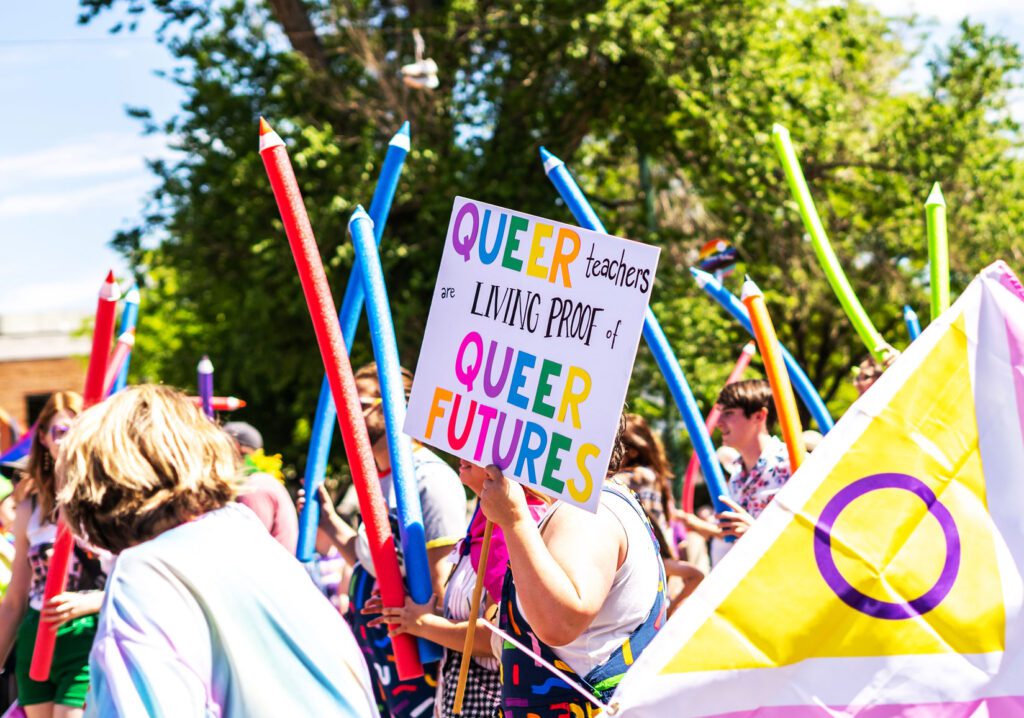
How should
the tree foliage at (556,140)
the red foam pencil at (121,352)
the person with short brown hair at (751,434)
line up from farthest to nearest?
the tree foliage at (556,140) → the person with short brown hair at (751,434) → the red foam pencil at (121,352)

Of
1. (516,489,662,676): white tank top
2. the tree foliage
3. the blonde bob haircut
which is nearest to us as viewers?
the blonde bob haircut

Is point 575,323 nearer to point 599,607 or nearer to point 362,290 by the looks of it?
point 599,607

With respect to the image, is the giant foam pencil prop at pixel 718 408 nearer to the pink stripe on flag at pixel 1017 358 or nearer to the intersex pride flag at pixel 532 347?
the intersex pride flag at pixel 532 347

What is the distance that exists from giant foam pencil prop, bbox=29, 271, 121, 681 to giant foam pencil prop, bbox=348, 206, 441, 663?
67cm

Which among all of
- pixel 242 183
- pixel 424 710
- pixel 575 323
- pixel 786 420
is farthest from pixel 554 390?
pixel 242 183

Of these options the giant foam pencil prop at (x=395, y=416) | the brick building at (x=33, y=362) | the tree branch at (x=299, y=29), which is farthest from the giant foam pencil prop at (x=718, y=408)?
the brick building at (x=33, y=362)

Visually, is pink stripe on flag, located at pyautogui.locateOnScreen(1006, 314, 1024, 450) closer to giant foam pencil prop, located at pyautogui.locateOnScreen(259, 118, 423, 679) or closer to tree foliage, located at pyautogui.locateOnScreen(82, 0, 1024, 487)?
giant foam pencil prop, located at pyautogui.locateOnScreen(259, 118, 423, 679)

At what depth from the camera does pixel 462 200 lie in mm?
2846

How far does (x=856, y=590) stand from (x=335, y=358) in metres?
1.33

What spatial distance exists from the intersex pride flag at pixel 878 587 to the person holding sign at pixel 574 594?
22cm

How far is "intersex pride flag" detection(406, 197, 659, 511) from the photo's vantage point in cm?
245

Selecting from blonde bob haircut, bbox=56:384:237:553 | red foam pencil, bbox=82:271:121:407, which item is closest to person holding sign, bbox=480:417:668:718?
blonde bob haircut, bbox=56:384:237:553

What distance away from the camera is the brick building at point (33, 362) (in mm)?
39062

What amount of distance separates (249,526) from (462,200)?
104cm
